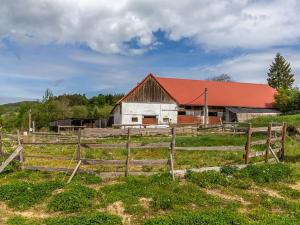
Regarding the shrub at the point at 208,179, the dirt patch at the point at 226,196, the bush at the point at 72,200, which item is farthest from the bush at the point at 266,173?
the bush at the point at 72,200

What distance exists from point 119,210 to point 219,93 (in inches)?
1896

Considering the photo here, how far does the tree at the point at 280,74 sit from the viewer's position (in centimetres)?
9344

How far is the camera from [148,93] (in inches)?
2051

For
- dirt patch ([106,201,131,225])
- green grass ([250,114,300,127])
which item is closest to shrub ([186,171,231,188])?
dirt patch ([106,201,131,225])

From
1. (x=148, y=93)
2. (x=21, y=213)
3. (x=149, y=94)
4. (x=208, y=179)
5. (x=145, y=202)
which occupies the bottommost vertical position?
(x=21, y=213)

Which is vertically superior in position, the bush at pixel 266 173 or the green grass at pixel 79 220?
the bush at pixel 266 173

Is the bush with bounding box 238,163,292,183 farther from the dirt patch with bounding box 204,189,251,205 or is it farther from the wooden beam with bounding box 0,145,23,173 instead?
the wooden beam with bounding box 0,145,23,173

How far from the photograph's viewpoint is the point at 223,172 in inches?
534

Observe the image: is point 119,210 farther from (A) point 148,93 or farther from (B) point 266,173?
(A) point 148,93

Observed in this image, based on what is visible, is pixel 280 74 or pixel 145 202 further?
pixel 280 74

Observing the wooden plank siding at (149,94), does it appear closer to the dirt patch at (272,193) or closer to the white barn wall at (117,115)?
the white barn wall at (117,115)

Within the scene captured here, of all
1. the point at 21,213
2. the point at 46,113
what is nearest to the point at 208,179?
the point at 21,213

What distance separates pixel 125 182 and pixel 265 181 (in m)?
4.53

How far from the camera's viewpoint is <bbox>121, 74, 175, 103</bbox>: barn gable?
51.6 meters
